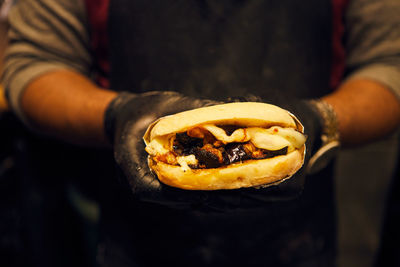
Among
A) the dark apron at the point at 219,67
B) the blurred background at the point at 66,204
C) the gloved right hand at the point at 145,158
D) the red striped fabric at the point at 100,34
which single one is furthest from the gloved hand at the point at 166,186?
the blurred background at the point at 66,204

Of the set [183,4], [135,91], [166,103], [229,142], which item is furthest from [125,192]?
[183,4]

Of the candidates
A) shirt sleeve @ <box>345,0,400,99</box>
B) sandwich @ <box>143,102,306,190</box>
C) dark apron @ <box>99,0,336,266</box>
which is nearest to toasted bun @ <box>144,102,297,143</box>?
sandwich @ <box>143,102,306,190</box>

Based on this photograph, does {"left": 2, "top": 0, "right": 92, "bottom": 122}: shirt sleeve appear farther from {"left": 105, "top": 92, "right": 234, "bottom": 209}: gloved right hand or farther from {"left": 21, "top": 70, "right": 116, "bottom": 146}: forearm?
{"left": 105, "top": 92, "right": 234, "bottom": 209}: gloved right hand

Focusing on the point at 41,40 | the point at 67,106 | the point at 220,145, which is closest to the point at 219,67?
the point at 220,145

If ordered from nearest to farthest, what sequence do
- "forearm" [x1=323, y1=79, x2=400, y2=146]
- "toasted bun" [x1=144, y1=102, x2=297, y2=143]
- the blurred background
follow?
"toasted bun" [x1=144, y1=102, x2=297, y2=143], "forearm" [x1=323, y1=79, x2=400, y2=146], the blurred background

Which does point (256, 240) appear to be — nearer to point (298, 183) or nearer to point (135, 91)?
point (298, 183)

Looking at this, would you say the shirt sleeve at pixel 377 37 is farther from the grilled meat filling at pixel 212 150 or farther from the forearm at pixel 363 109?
the grilled meat filling at pixel 212 150
